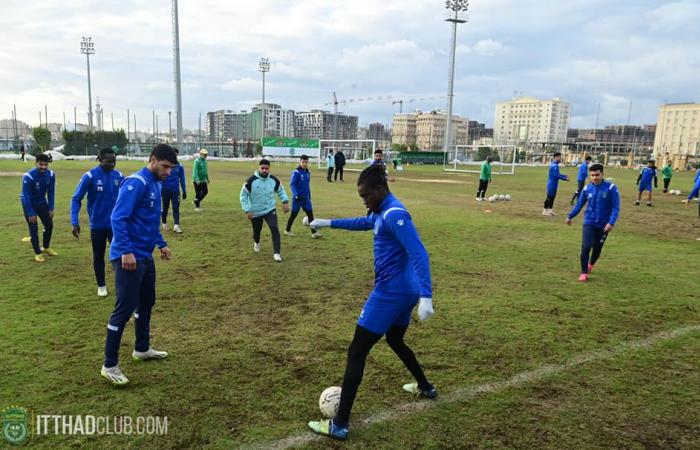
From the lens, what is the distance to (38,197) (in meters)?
9.08

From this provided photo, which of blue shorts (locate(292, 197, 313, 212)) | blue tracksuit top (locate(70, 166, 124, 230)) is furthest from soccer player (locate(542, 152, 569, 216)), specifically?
blue tracksuit top (locate(70, 166, 124, 230))

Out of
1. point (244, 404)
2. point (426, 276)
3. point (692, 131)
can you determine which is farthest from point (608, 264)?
point (692, 131)

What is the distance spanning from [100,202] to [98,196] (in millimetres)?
110

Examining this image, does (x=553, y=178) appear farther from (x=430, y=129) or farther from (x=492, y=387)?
(x=430, y=129)

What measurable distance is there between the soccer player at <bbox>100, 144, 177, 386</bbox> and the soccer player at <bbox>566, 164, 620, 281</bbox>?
7261mm

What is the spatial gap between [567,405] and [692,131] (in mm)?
171951

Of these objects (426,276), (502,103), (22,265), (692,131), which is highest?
(502,103)

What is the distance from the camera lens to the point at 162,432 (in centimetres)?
384

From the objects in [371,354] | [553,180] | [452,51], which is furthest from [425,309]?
[452,51]

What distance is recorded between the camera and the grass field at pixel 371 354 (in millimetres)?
3998

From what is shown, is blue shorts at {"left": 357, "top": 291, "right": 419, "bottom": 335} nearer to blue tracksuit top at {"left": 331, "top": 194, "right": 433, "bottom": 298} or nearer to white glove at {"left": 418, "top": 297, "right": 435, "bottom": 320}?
blue tracksuit top at {"left": 331, "top": 194, "right": 433, "bottom": 298}

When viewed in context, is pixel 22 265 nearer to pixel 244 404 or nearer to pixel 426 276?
pixel 244 404

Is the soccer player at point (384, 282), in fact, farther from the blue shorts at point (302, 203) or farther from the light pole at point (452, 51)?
the light pole at point (452, 51)

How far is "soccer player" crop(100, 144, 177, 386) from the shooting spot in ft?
14.8
